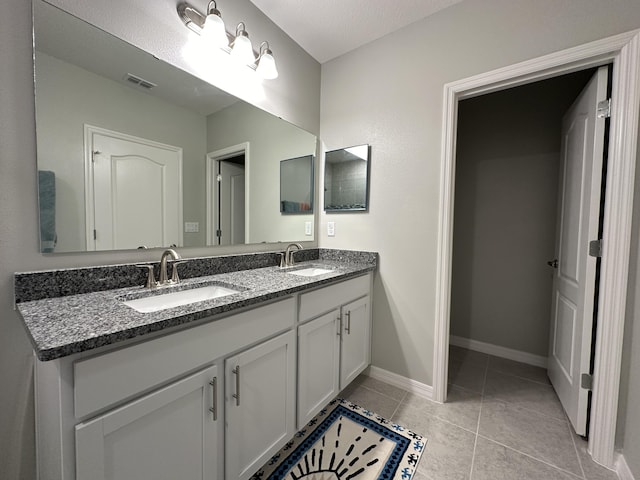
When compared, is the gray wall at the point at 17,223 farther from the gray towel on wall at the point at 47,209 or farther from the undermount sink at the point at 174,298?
the undermount sink at the point at 174,298

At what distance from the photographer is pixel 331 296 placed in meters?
1.52

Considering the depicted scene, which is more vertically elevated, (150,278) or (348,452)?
(150,278)

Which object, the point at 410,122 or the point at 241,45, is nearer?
the point at 241,45

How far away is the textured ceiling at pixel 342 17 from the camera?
162cm

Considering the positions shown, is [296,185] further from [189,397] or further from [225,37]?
[189,397]

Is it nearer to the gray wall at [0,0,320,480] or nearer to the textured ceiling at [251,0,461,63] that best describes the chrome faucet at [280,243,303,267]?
the gray wall at [0,0,320,480]

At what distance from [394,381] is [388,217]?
120cm

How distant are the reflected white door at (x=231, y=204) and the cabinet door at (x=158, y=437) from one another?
2.84 feet

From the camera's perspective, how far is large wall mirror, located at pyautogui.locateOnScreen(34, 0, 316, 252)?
99 centimetres

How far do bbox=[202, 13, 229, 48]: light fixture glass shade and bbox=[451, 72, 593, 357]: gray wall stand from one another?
219 cm

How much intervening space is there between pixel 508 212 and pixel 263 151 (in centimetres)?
216

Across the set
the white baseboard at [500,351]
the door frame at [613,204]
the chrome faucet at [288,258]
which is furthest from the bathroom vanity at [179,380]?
the white baseboard at [500,351]

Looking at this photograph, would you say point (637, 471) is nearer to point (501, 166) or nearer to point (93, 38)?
point (501, 166)

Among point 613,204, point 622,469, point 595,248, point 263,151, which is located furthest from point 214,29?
point 622,469
